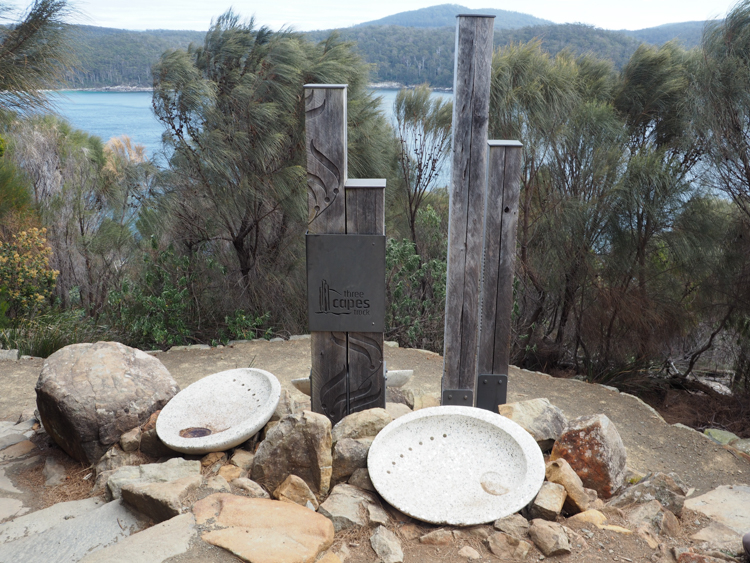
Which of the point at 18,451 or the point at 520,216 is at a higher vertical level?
the point at 520,216

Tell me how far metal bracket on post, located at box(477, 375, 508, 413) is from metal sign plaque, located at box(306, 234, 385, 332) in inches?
29.5

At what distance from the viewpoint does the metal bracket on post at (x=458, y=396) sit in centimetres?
341

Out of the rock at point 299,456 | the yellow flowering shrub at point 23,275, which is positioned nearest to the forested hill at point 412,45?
the yellow flowering shrub at point 23,275

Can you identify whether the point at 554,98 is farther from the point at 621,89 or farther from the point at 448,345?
the point at 448,345

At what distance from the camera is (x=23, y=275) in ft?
21.2

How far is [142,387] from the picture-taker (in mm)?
3396

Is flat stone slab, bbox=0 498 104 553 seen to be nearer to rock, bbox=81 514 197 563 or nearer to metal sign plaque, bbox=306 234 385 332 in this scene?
rock, bbox=81 514 197 563

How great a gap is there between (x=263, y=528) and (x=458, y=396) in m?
1.58

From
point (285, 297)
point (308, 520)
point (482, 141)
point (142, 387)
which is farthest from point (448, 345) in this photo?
point (285, 297)

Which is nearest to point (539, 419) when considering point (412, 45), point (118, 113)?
point (412, 45)

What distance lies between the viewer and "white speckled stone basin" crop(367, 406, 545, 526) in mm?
2410

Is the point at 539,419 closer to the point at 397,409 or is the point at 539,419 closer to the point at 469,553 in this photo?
the point at 397,409

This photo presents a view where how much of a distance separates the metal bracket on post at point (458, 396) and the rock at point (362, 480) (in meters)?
0.93

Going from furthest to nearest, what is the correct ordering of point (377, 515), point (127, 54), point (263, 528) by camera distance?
point (127, 54) < point (377, 515) < point (263, 528)
